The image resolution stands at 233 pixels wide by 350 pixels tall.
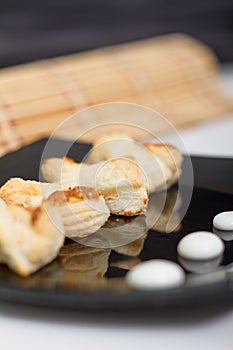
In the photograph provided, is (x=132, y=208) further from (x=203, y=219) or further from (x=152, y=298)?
(x=152, y=298)

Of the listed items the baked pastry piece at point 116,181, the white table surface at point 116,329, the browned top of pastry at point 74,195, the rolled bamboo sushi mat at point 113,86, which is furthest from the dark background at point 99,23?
the white table surface at point 116,329

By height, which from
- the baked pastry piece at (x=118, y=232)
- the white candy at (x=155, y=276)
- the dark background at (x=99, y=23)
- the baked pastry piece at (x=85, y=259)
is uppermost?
the white candy at (x=155, y=276)

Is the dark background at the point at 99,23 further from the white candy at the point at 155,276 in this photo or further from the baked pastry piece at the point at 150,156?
the white candy at the point at 155,276

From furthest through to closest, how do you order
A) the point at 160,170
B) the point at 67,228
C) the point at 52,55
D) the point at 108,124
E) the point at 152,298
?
the point at 52,55 < the point at 108,124 < the point at 160,170 < the point at 67,228 < the point at 152,298

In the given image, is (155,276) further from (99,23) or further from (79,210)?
(99,23)

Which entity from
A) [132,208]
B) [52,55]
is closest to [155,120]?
[132,208]

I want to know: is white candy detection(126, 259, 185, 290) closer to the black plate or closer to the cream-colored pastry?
the black plate
